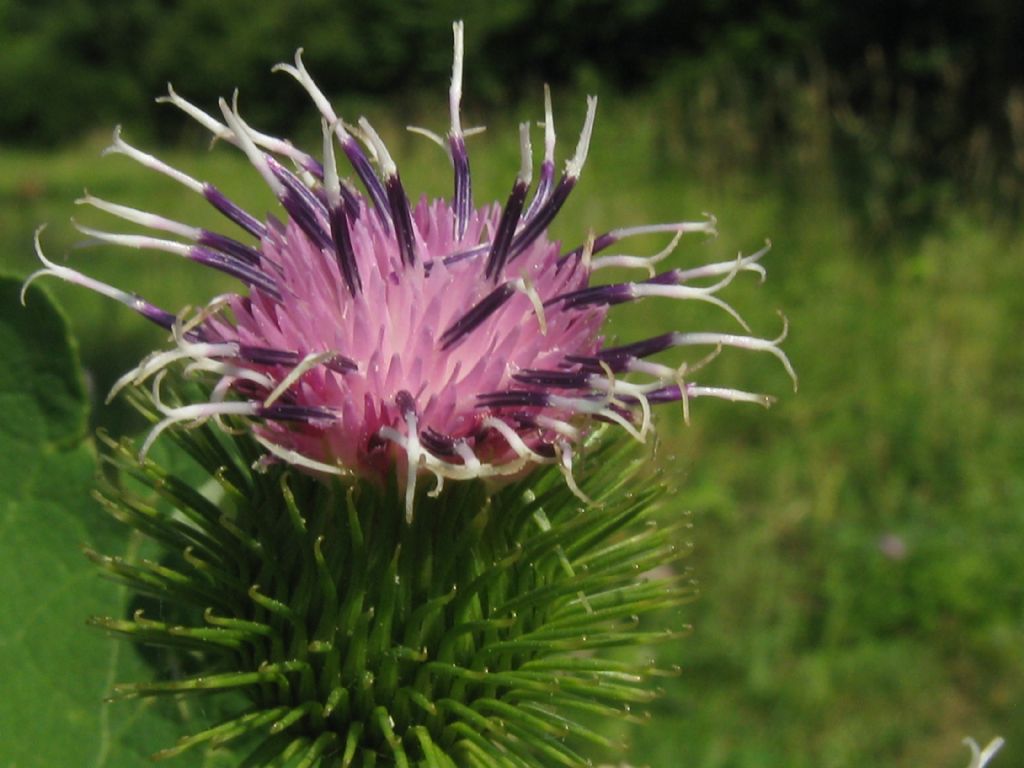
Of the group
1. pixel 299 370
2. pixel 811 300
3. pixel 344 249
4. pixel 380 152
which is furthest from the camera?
pixel 811 300

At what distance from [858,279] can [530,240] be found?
526 centimetres

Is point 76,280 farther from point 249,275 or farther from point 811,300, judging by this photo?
point 811,300

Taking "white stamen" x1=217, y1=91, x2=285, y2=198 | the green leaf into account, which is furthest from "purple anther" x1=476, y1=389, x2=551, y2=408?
the green leaf

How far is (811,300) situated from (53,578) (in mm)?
5173

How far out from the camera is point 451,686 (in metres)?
1.12

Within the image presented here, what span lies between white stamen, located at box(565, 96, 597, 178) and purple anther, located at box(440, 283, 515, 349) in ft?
0.62

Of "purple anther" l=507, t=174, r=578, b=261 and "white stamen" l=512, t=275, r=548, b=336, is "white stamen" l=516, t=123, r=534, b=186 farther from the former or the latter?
"white stamen" l=512, t=275, r=548, b=336

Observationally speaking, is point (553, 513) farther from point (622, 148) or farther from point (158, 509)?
point (622, 148)

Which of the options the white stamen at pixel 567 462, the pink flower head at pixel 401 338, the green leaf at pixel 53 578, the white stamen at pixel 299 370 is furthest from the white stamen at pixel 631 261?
the green leaf at pixel 53 578

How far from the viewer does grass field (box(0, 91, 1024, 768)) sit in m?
3.42

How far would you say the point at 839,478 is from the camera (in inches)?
171

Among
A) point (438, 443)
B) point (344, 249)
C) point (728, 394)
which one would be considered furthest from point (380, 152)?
point (728, 394)

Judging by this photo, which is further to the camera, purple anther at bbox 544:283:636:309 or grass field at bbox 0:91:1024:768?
grass field at bbox 0:91:1024:768

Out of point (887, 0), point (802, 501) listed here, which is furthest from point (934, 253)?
point (887, 0)
